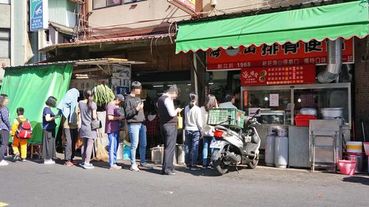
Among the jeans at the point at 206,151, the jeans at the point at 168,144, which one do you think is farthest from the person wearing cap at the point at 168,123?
the jeans at the point at 206,151

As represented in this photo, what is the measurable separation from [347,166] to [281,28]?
3.36 metres

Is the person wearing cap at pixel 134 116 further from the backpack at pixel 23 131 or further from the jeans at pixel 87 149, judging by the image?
the backpack at pixel 23 131

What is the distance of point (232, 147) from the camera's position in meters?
9.73

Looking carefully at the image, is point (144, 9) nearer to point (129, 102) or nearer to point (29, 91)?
point (29, 91)

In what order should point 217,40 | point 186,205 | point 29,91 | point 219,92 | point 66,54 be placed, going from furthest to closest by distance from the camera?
point 66,54 → point 29,91 → point 219,92 → point 217,40 → point 186,205

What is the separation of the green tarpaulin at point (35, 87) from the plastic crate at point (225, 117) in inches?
211

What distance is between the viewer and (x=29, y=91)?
46.9 feet

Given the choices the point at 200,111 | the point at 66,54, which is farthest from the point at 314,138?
the point at 66,54

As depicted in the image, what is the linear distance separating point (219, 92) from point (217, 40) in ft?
8.40

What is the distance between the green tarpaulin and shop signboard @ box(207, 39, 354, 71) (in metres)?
4.63

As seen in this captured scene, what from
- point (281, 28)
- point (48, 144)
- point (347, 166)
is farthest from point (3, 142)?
point (347, 166)

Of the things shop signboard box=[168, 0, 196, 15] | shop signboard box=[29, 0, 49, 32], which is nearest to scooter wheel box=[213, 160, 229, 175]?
shop signboard box=[168, 0, 196, 15]

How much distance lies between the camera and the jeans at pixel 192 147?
10578 mm

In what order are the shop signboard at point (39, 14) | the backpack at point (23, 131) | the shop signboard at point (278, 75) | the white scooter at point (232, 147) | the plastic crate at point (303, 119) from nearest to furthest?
1. the white scooter at point (232, 147)
2. the plastic crate at point (303, 119)
3. the shop signboard at point (278, 75)
4. the backpack at point (23, 131)
5. the shop signboard at point (39, 14)
